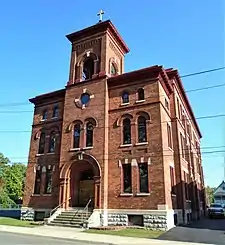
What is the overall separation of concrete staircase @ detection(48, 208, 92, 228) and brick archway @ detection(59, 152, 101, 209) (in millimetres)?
1180

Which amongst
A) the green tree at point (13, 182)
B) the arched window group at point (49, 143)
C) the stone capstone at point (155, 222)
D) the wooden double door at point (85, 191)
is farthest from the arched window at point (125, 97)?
the green tree at point (13, 182)

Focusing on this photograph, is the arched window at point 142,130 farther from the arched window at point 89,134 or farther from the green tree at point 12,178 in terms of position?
the green tree at point 12,178

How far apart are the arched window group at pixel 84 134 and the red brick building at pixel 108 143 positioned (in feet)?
0.29

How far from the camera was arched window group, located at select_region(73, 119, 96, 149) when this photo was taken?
74.1 ft

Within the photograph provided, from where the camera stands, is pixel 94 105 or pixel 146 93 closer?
pixel 146 93

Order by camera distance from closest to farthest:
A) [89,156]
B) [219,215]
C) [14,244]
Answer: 1. [14,244]
2. [89,156]
3. [219,215]

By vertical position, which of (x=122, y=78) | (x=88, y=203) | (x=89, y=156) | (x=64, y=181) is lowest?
(x=88, y=203)

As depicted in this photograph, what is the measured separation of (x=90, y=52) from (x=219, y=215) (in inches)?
959

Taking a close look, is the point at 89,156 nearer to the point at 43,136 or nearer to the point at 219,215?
the point at 43,136

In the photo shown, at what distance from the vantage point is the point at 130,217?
1944cm

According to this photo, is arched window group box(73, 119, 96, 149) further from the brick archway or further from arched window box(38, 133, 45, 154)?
arched window box(38, 133, 45, 154)

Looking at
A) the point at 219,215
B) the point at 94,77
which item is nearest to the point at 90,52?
the point at 94,77

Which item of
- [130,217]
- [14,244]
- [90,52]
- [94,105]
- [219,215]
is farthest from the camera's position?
[219,215]

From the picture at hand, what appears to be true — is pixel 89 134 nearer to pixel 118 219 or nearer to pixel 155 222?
pixel 118 219
